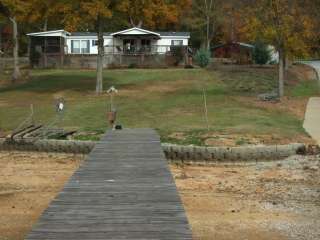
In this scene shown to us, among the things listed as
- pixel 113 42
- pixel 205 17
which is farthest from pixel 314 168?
pixel 205 17

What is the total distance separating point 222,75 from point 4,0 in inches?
633

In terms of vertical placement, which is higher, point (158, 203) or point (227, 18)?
point (227, 18)

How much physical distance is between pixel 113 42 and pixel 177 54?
8081 millimetres

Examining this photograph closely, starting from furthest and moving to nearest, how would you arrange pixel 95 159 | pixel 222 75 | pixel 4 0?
pixel 222 75 < pixel 4 0 < pixel 95 159

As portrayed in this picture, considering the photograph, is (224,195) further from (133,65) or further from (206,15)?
(206,15)

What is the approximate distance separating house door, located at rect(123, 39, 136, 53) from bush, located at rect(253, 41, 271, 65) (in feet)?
39.1

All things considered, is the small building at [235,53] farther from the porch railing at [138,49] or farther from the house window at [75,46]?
the house window at [75,46]

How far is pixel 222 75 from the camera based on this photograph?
4488 centimetres

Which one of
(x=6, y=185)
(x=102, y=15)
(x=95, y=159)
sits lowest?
(x=6, y=185)

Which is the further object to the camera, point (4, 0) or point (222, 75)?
point (222, 75)

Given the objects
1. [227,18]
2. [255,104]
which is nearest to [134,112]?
[255,104]

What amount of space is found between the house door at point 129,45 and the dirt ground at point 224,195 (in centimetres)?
4024

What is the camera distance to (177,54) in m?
56.8

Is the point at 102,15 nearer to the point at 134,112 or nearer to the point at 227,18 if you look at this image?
the point at 134,112
